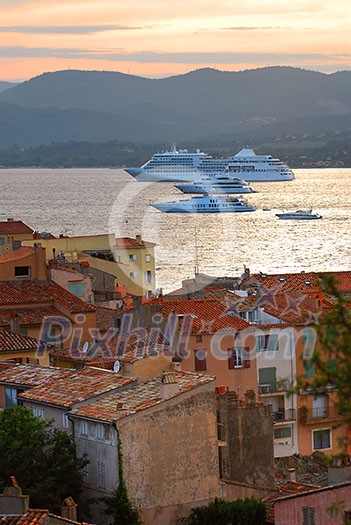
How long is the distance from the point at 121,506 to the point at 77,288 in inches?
620

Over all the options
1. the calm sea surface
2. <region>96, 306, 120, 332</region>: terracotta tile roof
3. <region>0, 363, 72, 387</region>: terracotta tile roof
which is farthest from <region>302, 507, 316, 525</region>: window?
the calm sea surface

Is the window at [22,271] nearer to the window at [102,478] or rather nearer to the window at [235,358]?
the window at [235,358]

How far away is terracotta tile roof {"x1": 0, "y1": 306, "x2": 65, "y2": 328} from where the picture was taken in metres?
28.0

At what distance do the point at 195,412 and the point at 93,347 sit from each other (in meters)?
6.87

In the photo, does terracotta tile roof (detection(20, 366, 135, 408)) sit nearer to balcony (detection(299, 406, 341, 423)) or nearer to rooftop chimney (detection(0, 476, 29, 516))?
rooftop chimney (detection(0, 476, 29, 516))

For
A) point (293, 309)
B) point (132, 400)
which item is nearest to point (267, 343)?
point (293, 309)

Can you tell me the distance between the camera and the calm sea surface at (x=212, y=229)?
296 feet

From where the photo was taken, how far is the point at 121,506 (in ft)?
59.6

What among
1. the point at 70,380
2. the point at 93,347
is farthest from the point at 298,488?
the point at 93,347

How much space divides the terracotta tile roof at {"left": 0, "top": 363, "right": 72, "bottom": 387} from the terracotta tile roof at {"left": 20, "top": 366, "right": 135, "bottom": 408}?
0.73 ft

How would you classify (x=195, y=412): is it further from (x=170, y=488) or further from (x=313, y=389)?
(x=313, y=389)

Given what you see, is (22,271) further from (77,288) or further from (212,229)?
(212,229)

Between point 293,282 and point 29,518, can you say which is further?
point 293,282

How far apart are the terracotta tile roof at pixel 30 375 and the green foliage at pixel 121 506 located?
12.2 ft
